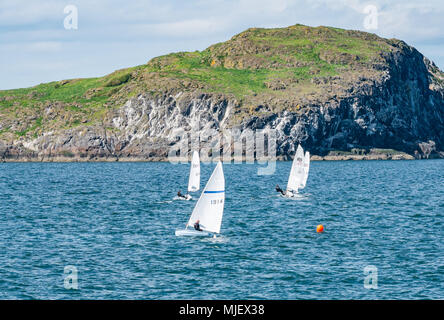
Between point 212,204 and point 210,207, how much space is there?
0.30 meters

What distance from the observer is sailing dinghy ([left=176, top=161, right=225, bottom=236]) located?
46094 millimetres

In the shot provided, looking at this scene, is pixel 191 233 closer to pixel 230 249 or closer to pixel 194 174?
pixel 230 249

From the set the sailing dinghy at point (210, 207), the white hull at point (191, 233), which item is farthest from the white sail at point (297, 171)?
the sailing dinghy at point (210, 207)

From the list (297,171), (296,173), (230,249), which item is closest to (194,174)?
(296,173)

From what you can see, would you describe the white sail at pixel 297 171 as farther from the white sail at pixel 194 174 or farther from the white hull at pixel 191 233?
the white hull at pixel 191 233

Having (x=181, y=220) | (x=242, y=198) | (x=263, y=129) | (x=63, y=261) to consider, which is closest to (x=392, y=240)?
(x=181, y=220)

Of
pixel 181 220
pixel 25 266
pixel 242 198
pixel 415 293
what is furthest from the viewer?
pixel 242 198

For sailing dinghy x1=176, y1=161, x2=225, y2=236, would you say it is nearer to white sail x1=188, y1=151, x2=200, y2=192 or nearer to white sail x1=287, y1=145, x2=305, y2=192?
white sail x1=287, y1=145, x2=305, y2=192

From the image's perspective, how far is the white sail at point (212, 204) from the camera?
151 feet

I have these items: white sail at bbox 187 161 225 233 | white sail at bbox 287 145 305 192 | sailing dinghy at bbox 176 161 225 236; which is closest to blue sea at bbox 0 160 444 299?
sailing dinghy at bbox 176 161 225 236

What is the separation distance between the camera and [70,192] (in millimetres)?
92688
